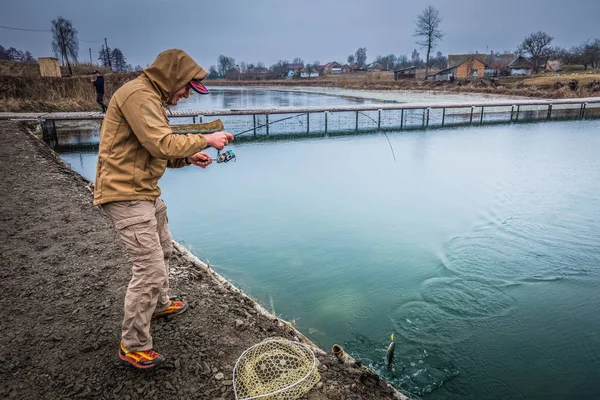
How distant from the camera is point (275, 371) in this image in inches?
100

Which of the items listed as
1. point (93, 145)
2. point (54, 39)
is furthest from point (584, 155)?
point (54, 39)

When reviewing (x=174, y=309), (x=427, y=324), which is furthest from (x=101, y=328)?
(x=427, y=324)

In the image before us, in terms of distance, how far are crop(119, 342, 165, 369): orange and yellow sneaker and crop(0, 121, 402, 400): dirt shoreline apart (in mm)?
67

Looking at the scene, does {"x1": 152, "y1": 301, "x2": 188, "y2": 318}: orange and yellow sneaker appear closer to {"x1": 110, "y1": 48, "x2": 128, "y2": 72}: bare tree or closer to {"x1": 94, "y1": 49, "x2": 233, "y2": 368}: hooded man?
{"x1": 94, "y1": 49, "x2": 233, "y2": 368}: hooded man

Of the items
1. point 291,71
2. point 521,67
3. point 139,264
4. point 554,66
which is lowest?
point 139,264

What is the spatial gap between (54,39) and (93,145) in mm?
59714

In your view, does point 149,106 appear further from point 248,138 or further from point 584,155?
point 248,138

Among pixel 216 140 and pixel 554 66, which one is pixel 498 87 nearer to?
pixel 554 66

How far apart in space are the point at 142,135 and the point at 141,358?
4.29ft

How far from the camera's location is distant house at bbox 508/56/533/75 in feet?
186

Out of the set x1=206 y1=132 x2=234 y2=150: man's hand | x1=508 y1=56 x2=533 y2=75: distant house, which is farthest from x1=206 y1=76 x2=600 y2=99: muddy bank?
x1=206 y1=132 x2=234 y2=150: man's hand

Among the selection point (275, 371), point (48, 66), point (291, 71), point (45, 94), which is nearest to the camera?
point (275, 371)

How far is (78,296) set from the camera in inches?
131

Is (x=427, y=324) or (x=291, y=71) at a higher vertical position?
(x=291, y=71)
